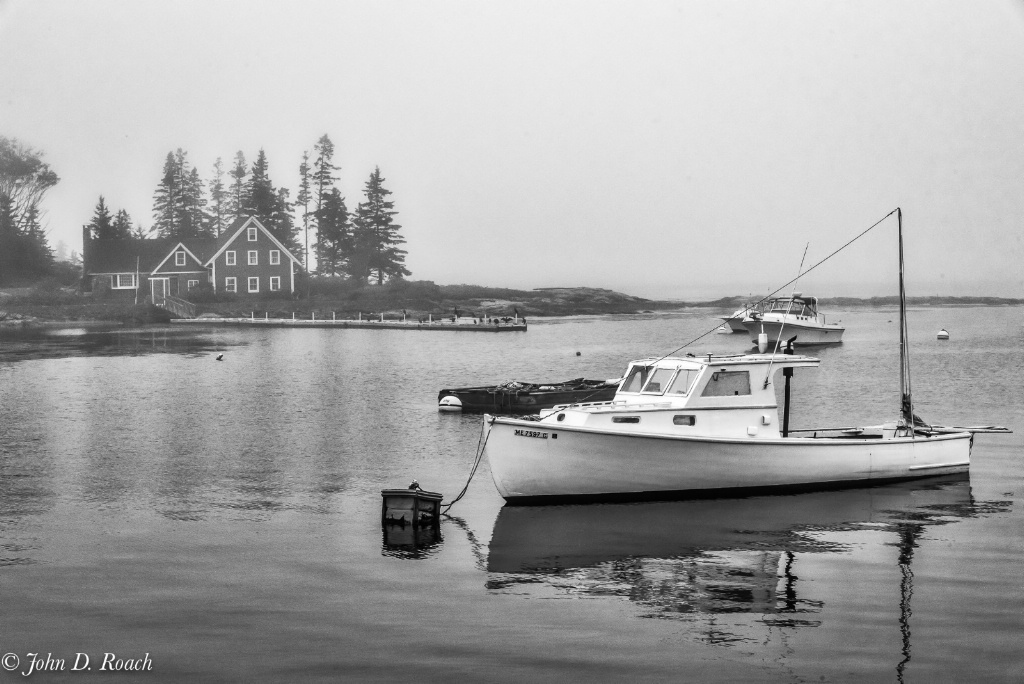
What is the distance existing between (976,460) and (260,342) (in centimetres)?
6116

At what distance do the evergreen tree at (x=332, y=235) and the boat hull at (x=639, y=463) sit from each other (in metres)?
108

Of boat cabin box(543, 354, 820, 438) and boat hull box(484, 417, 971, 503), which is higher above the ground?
boat cabin box(543, 354, 820, 438)

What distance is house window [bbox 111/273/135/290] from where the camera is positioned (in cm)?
10800

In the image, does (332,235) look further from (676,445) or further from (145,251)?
(676,445)

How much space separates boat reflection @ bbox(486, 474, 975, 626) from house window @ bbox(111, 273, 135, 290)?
9595 cm

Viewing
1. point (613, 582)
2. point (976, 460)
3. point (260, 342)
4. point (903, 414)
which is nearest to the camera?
point (613, 582)

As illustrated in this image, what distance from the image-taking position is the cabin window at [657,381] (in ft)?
73.0

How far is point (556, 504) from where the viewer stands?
2117 cm

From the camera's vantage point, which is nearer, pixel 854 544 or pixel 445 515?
pixel 854 544

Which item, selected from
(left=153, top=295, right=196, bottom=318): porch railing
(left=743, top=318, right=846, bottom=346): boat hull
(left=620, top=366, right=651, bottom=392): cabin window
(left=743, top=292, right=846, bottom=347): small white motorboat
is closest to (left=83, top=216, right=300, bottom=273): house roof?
(left=153, top=295, right=196, bottom=318): porch railing

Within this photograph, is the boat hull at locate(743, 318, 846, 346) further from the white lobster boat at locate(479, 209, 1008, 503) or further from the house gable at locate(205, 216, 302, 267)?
the white lobster boat at locate(479, 209, 1008, 503)

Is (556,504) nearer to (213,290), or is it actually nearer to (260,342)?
(260,342)

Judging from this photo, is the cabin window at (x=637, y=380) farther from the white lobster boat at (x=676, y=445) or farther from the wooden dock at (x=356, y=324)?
the wooden dock at (x=356, y=324)

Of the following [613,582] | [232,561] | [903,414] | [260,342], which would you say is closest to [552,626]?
[613,582]
